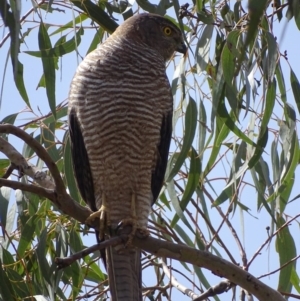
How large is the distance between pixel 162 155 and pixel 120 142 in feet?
0.93

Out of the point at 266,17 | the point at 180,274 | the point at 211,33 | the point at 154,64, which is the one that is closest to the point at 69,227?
the point at 180,274

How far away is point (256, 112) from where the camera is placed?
3295mm

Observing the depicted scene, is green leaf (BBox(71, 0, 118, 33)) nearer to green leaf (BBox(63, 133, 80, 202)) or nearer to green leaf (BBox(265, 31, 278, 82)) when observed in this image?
green leaf (BBox(63, 133, 80, 202))

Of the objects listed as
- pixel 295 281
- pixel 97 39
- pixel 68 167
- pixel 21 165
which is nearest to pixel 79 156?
pixel 68 167

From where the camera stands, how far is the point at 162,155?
137 inches

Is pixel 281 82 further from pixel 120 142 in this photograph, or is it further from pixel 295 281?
pixel 295 281

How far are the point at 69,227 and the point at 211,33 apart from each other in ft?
3.99

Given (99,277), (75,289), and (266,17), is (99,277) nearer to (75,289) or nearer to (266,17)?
(75,289)

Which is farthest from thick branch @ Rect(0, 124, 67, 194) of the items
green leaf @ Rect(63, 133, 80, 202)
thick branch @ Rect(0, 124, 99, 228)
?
green leaf @ Rect(63, 133, 80, 202)

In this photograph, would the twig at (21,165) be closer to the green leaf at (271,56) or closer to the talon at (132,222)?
the talon at (132,222)

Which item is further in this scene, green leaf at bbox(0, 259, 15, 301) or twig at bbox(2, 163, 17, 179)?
green leaf at bbox(0, 259, 15, 301)

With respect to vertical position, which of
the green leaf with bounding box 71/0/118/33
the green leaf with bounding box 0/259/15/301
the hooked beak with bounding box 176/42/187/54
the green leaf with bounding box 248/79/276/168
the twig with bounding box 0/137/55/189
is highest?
the hooked beak with bounding box 176/42/187/54

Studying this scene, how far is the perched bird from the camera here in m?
3.28

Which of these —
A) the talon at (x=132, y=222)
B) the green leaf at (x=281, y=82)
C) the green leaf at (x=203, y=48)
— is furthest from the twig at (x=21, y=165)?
the green leaf at (x=281, y=82)
